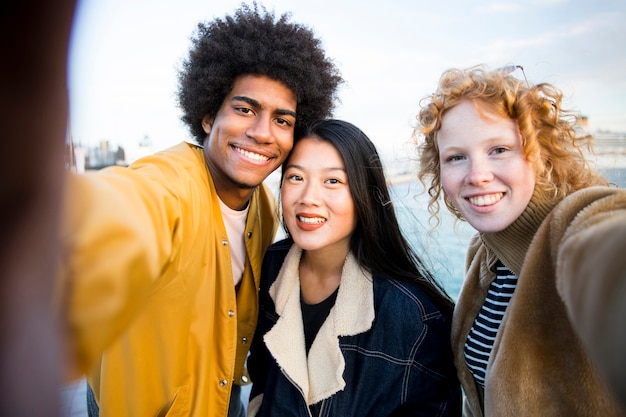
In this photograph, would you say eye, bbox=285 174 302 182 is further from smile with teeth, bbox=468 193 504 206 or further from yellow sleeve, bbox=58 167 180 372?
yellow sleeve, bbox=58 167 180 372

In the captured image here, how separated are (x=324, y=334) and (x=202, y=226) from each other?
0.70 metres

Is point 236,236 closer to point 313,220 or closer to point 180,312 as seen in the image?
point 313,220

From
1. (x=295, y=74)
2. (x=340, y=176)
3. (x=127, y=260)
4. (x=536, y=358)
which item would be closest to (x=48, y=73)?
(x=127, y=260)

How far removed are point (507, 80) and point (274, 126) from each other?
1.12 meters

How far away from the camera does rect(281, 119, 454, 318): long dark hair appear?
210cm

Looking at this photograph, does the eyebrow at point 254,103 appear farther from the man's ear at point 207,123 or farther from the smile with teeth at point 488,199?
the smile with teeth at point 488,199

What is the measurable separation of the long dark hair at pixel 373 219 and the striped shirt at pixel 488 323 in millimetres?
335

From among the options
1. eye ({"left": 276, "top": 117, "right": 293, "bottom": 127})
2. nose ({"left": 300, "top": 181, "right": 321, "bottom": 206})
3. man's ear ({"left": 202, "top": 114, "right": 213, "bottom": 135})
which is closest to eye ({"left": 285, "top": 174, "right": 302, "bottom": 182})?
nose ({"left": 300, "top": 181, "right": 321, "bottom": 206})

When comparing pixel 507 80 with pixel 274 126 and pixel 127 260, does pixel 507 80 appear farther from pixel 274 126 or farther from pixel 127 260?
pixel 127 260

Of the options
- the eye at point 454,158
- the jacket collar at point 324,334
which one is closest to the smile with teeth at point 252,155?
the jacket collar at point 324,334

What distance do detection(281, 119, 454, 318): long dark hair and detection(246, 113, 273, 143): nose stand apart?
19 cm

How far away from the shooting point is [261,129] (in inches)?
86.8

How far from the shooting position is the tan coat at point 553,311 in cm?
88

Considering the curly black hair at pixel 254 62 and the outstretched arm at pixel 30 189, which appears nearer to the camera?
the outstretched arm at pixel 30 189
